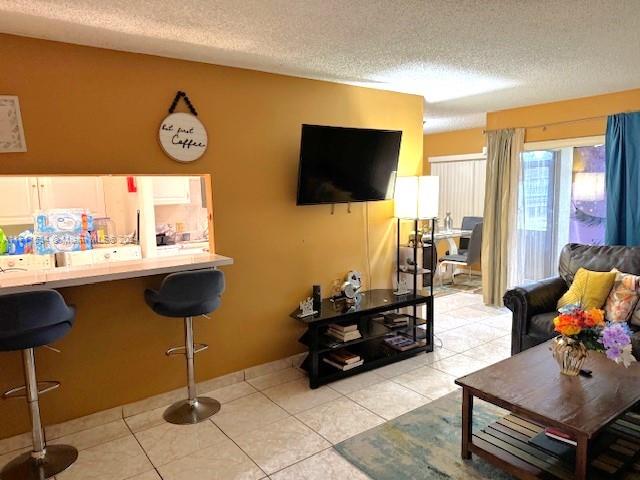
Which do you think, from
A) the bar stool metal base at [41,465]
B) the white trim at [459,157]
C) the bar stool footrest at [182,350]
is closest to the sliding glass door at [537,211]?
the white trim at [459,157]

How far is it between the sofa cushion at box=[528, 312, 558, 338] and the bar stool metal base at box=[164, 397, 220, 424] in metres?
2.46

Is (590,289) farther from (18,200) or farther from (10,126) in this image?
(18,200)

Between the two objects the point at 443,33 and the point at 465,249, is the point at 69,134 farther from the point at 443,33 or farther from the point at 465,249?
the point at 465,249

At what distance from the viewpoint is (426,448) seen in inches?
97.4

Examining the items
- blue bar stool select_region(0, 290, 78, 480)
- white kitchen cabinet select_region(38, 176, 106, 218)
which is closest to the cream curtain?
white kitchen cabinet select_region(38, 176, 106, 218)

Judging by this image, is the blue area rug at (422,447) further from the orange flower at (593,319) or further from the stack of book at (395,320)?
the stack of book at (395,320)

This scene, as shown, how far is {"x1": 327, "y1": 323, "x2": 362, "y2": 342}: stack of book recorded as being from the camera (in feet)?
11.4

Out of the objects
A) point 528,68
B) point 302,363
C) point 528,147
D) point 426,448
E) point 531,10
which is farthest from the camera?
point 528,147

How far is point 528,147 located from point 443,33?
2.84 meters

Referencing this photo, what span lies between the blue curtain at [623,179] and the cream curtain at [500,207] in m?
0.96

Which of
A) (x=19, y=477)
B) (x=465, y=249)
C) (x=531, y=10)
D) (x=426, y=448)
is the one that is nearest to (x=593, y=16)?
(x=531, y=10)

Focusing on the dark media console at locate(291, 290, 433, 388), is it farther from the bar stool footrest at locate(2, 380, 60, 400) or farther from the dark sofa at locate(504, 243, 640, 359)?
the bar stool footrest at locate(2, 380, 60, 400)

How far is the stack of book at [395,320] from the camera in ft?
12.9

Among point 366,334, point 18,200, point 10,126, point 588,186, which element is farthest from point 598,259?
point 18,200
